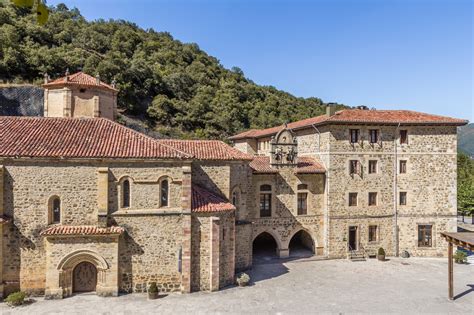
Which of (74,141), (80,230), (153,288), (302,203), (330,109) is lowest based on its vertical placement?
(153,288)

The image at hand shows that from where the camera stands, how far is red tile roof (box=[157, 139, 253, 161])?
765 inches

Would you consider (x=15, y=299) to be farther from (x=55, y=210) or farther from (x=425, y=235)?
(x=425, y=235)

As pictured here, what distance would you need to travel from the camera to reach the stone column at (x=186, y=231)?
16.5m

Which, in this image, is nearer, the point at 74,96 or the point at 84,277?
the point at 84,277

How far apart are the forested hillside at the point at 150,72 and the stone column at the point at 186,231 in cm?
3539

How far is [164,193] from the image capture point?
16.9 m

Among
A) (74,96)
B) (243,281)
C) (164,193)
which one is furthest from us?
(74,96)

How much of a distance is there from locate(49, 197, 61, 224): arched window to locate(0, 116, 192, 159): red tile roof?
244 cm

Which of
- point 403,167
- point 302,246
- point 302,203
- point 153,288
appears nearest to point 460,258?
point 403,167

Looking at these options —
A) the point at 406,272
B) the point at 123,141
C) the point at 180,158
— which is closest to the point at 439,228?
the point at 406,272

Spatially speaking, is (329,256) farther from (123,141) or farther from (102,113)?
(102,113)

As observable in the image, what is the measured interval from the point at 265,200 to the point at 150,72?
4388 cm

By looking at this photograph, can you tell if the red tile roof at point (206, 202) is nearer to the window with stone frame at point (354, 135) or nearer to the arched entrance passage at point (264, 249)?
the arched entrance passage at point (264, 249)

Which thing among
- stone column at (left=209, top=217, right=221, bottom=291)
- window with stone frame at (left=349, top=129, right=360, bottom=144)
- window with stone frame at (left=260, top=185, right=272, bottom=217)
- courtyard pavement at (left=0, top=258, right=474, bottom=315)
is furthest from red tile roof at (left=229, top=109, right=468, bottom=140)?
stone column at (left=209, top=217, right=221, bottom=291)
